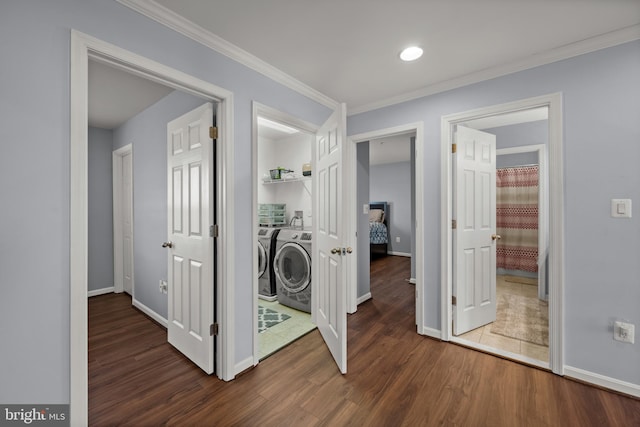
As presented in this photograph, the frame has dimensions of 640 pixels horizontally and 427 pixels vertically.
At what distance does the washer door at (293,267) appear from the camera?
304 cm

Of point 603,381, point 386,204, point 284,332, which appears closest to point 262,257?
point 284,332

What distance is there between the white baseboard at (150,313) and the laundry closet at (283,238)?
998mm

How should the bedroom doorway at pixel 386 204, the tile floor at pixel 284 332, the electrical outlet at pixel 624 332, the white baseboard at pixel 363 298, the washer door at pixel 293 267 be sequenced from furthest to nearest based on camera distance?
the white baseboard at pixel 363 298 < the washer door at pixel 293 267 < the bedroom doorway at pixel 386 204 < the tile floor at pixel 284 332 < the electrical outlet at pixel 624 332

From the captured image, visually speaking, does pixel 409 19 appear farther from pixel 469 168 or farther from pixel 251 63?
pixel 469 168

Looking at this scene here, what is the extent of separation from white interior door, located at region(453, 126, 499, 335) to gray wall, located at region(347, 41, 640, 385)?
648mm

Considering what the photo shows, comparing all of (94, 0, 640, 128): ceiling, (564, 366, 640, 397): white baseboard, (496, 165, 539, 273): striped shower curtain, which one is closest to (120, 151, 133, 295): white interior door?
(94, 0, 640, 128): ceiling

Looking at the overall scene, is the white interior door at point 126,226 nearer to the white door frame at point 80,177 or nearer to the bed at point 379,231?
the white door frame at point 80,177

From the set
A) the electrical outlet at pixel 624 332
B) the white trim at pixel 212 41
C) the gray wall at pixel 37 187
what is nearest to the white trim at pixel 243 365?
the gray wall at pixel 37 187

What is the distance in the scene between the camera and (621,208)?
179 cm

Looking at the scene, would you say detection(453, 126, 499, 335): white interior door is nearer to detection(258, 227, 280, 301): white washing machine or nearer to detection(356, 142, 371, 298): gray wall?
detection(356, 142, 371, 298): gray wall

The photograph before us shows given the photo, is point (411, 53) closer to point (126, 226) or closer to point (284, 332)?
point (284, 332)

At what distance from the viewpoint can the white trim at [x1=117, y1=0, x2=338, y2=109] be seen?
1.50 metres

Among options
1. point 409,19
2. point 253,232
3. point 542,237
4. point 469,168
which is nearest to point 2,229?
point 253,232

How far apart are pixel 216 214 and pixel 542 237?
4.12 metres
